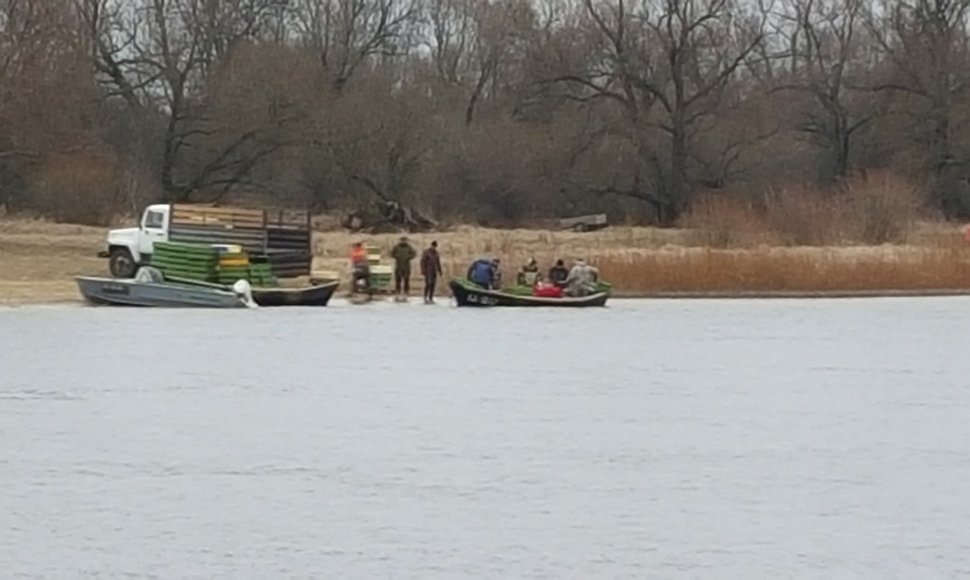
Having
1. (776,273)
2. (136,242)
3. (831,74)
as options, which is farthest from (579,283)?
(831,74)

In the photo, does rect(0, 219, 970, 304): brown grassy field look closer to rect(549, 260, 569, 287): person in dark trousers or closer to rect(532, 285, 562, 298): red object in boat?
rect(549, 260, 569, 287): person in dark trousers

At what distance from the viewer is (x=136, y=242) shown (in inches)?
1813

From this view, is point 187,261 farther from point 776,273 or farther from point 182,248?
point 776,273

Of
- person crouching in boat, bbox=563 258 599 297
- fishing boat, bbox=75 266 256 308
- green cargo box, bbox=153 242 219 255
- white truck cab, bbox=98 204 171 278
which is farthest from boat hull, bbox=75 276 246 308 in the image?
person crouching in boat, bbox=563 258 599 297

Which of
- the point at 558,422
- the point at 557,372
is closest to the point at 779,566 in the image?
the point at 558,422

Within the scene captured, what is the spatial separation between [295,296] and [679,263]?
9.94 m

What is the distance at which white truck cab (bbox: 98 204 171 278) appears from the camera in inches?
1805

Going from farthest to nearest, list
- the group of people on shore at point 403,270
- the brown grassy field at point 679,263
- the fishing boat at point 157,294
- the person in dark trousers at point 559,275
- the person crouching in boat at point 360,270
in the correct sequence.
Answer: the brown grassy field at point 679,263 < the person crouching in boat at point 360,270 < the group of people on shore at point 403,270 < the person in dark trousers at point 559,275 < the fishing boat at point 157,294

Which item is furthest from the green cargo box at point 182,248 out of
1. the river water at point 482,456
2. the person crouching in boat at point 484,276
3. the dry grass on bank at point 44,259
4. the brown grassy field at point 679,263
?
the river water at point 482,456

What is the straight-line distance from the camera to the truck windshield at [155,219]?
46.2 metres

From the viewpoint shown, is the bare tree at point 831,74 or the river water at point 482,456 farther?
the bare tree at point 831,74

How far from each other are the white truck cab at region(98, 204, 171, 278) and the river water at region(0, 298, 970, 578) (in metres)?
11.7

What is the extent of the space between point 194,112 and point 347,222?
785 cm

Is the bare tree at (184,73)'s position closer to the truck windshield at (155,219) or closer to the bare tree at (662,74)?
the bare tree at (662,74)
